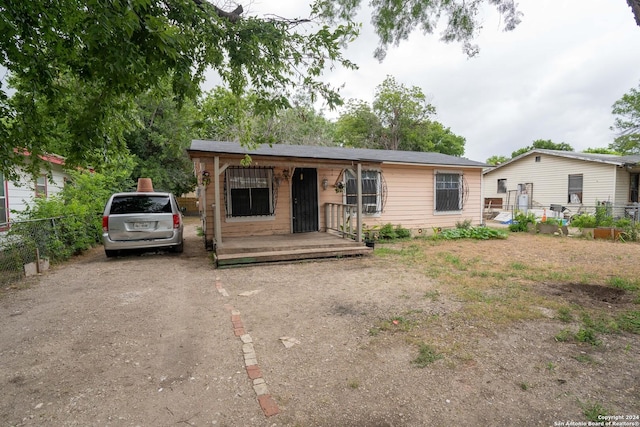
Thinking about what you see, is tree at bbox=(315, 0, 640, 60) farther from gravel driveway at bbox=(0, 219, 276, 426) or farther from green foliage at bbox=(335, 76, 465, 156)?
green foliage at bbox=(335, 76, 465, 156)

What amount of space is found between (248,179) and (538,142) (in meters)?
50.4

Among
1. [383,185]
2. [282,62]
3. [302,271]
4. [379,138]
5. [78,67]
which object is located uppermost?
[379,138]

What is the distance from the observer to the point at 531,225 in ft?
39.4

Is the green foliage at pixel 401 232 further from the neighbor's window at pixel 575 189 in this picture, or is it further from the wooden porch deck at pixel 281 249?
the neighbor's window at pixel 575 189

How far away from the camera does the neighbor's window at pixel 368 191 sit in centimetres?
983

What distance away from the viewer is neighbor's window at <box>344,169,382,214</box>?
9.83 m

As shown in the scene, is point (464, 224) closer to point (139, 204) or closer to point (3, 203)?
point (139, 204)

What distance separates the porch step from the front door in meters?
2.09

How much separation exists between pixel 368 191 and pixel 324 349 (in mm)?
7600

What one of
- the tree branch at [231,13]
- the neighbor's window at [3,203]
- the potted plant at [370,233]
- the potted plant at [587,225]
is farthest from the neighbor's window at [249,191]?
the potted plant at [587,225]

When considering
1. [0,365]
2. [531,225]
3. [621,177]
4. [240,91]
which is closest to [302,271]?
[240,91]

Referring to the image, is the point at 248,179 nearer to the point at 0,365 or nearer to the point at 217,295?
the point at 217,295

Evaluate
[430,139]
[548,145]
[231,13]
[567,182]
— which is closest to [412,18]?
[231,13]

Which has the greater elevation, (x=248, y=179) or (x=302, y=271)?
(x=248, y=179)
